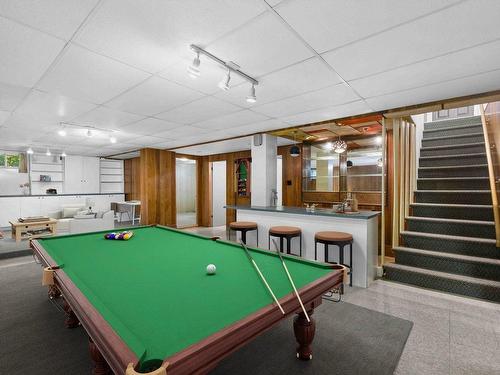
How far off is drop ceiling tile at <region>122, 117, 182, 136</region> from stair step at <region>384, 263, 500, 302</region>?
435cm

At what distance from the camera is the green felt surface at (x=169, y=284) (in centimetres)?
113

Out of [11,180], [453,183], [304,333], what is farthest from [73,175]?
[453,183]

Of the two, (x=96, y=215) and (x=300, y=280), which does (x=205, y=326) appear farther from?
(x=96, y=215)

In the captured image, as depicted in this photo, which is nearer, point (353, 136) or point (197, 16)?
point (197, 16)

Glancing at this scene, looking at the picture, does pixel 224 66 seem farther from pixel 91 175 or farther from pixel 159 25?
pixel 91 175

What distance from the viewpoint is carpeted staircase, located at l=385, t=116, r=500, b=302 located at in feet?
11.2

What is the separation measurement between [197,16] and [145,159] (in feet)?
20.2

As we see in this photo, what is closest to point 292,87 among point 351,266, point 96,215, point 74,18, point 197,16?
point 197,16

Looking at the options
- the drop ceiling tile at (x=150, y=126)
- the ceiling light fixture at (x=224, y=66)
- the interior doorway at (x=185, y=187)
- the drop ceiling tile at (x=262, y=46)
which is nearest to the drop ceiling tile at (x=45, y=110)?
the drop ceiling tile at (x=150, y=126)

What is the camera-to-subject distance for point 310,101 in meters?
3.41

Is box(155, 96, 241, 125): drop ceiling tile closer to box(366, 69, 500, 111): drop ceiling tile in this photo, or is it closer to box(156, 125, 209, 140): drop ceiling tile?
box(156, 125, 209, 140): drop ceiling tile

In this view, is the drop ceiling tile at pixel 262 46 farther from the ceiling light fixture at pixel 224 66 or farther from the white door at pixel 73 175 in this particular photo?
the white door at pixel 73 175

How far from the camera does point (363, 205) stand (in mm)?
5625

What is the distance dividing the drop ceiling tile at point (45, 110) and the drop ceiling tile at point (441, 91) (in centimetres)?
397
